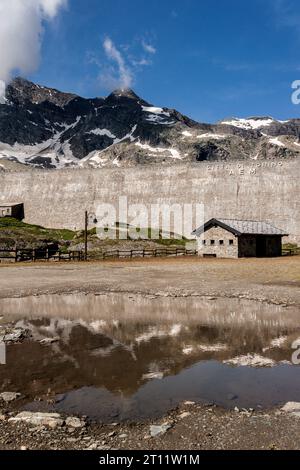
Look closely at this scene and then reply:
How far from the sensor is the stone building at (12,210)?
94750 mm

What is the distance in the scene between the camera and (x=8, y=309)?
15.8m

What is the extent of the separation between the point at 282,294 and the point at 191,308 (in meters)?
4.90

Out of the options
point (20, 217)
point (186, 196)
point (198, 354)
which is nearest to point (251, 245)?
point (186, 196)

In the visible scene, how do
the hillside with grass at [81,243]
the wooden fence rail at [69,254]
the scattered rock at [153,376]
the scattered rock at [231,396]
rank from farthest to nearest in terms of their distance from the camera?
the hillside with grass at [81,243]
the wooden fence rail at [69,254]
the scattered rock at [153,376]
the scattered rock at [231,396]

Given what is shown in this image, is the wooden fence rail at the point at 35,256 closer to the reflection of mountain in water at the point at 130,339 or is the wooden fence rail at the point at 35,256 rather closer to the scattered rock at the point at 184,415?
the reflection of mountain in water at the point at 130,339

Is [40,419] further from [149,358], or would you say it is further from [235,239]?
[235,239]

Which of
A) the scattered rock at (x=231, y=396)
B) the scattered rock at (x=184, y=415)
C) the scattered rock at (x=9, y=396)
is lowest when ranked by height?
the scattered rock at (x=9, y=396)

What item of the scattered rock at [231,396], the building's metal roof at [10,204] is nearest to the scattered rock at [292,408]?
the scattered rock at [231,396]

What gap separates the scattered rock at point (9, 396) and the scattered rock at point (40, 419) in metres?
0.72

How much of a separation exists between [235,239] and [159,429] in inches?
1715

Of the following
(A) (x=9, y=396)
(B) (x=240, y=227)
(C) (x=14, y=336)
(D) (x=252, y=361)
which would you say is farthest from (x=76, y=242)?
(A) (x=9, y=396)

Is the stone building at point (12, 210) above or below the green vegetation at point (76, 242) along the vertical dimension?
above
